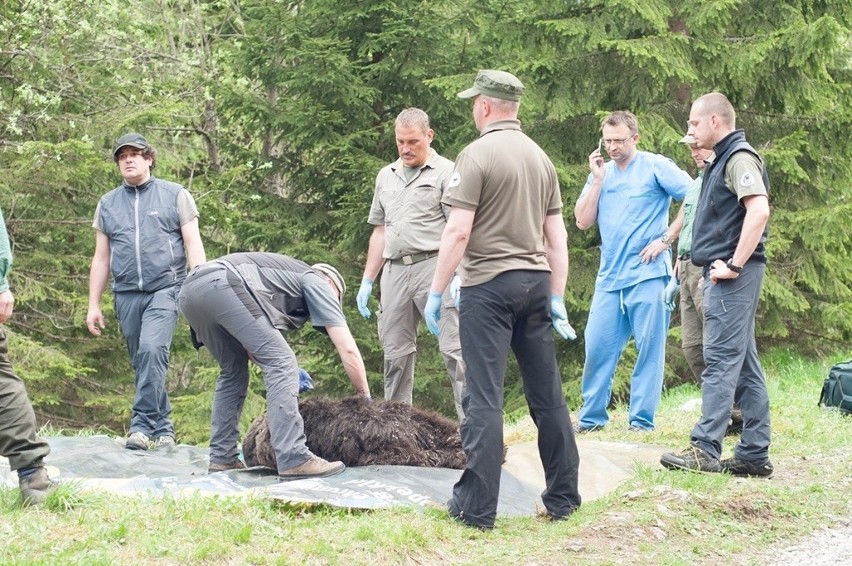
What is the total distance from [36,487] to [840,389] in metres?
5.88

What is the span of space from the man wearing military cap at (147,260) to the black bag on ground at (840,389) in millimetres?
4851

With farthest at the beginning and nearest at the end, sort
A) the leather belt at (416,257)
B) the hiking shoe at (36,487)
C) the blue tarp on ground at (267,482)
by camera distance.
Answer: the leather belt at (416,257) → the blue tarp on ground at (267,482) → the hiking shoe at (36,487)

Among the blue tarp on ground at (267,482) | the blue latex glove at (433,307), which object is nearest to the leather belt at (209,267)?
the blue tarp on ground at (267,482)

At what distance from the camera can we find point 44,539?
13.4 ft

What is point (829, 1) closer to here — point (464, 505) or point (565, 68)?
point (565, 68)

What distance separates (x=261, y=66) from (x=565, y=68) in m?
4.12

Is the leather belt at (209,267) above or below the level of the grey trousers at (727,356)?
above

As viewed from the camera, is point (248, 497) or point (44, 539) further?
point (248, 497)

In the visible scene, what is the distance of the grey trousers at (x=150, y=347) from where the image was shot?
7082 mm

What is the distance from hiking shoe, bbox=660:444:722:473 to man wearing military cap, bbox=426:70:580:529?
2.94 ft

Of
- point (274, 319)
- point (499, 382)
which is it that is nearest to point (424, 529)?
point (499, 382)

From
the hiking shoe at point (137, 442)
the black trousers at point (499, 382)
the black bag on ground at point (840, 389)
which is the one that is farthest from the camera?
the black bag on ground at point (840, 389)

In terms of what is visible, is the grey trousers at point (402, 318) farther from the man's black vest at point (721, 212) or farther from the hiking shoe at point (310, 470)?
the man's black vest at point (721, 212)

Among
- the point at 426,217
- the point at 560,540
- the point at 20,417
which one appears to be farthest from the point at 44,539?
the point at 426,217
